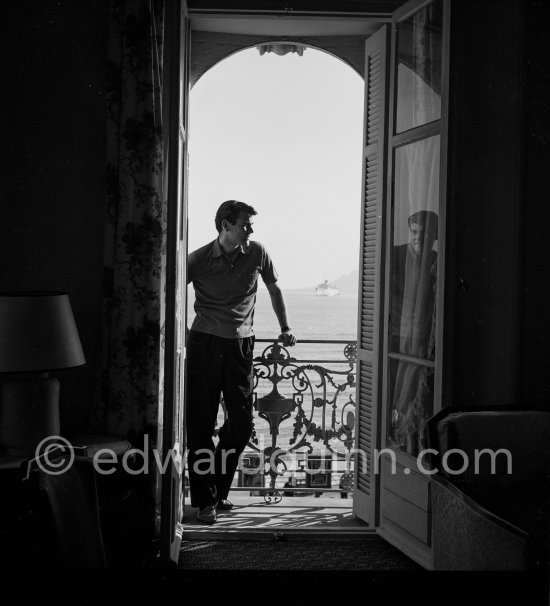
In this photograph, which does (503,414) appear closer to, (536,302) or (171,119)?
(536,302)

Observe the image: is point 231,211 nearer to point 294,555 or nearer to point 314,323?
point 294,555

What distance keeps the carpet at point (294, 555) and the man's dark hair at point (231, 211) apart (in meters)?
1.60

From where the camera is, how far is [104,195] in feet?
10.2

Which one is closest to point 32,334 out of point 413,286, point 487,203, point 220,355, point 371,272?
point 220,355

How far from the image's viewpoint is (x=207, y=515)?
3668 mm

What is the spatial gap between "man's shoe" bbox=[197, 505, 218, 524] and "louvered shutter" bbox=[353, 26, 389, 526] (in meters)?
0.76

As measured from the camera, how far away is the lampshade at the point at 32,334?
246 cm

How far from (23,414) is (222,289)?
1425mm

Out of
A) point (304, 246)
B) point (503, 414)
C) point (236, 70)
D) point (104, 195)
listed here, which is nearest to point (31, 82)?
point (104, 195)

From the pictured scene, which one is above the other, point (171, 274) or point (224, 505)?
point (171, 274)

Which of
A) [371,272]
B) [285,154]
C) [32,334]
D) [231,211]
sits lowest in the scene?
[32,334]

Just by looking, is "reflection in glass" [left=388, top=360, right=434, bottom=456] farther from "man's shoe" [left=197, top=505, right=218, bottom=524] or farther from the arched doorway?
the arched doorway

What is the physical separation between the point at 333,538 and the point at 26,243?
199 centimetres

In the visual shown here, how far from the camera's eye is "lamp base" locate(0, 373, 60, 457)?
251 centimetres
